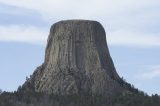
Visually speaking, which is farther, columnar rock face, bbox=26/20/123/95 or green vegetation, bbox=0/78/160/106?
columnar rock face, bbox=26/20/123/95

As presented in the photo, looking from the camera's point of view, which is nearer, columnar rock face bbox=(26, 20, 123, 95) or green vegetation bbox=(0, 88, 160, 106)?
green vegetation bbox=(0, 88, 160, 106)

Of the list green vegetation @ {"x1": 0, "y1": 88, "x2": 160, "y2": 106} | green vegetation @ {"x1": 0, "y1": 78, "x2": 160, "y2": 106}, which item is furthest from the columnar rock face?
green vegetation @ {"x1": 0, "y1": 88, "x2": 160, "y2": 106}

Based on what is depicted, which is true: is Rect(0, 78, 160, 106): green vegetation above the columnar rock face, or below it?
below

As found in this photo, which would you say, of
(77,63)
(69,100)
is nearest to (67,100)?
(69,100)

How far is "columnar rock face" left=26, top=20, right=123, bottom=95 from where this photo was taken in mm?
164625

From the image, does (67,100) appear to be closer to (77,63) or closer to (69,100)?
(69,100)

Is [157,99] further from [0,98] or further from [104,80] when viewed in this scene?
[0,98]

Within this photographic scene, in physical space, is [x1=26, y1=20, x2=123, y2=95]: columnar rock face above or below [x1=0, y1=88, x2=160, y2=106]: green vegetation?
above

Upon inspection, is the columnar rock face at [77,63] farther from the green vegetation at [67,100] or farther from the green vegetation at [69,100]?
the green vegetation at [67,100]

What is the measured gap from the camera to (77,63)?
16600 cm

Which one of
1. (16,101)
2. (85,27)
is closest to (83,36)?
(85,27)

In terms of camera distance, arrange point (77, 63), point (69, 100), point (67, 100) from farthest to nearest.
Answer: point (77, 63)
point (67, 100)
point (69, 100)

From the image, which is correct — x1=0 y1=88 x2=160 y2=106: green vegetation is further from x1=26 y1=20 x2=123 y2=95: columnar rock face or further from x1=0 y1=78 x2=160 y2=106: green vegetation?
x1=26 y1=20 x2=123 y2=95: columnar rock face

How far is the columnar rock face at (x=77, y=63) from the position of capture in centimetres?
16462
